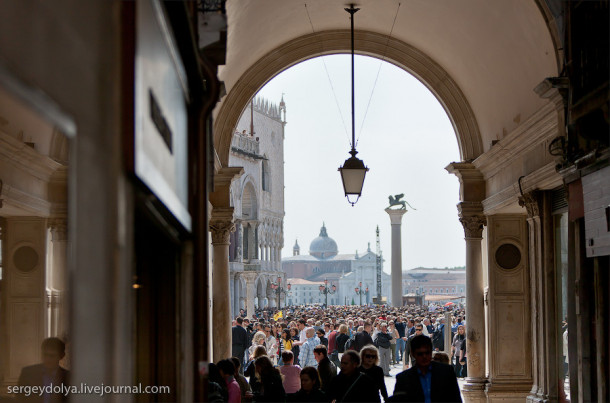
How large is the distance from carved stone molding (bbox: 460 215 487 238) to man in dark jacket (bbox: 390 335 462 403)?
29.0 ft

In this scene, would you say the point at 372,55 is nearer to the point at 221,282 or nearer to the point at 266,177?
the point at 221,282

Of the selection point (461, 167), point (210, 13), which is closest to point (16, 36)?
point (210, 13)

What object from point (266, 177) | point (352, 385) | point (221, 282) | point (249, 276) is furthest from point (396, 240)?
point (266, 177)

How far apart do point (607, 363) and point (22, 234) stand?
20.5 feet

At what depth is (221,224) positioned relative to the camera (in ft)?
47.4

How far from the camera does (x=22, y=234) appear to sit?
12.7 feet

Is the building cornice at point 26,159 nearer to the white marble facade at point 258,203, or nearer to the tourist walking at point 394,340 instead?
the tourist walking at point 394,340

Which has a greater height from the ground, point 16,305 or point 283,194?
point 283,194

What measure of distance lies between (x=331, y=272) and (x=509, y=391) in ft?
521

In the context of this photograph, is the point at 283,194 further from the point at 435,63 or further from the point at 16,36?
the point at 16,36

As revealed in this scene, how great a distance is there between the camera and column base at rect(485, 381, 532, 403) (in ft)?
46.3

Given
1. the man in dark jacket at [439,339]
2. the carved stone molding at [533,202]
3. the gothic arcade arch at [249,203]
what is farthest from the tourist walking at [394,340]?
the gothic arcade arch at [249,203]

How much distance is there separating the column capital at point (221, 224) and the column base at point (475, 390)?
14.6ft

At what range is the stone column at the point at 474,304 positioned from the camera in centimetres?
1469
